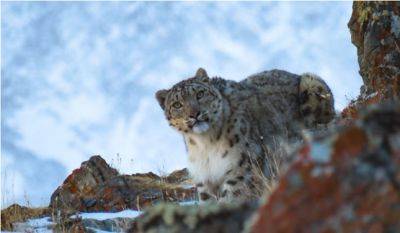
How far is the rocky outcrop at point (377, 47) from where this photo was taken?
45.3 ft

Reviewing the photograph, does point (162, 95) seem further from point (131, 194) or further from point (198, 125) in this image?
point (131, 194)

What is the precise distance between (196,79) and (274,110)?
5.64ft

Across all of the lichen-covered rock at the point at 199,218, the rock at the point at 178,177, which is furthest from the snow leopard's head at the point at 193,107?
the lichen-covered rock at the point at 199,218

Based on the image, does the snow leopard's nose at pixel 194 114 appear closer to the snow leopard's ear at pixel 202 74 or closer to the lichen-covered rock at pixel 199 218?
the snow leopard's ear at pixel 202 74

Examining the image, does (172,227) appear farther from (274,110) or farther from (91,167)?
(91,167)

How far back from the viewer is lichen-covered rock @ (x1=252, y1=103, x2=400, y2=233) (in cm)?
262

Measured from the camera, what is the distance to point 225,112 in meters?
12.0

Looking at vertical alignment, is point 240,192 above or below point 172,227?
above

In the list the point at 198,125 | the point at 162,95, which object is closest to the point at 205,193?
the point at 198,125

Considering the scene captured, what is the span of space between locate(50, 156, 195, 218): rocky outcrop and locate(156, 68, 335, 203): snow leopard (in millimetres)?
2654

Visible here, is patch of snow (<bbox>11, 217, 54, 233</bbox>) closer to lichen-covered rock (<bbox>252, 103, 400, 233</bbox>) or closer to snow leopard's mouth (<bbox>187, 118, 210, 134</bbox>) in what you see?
snow leopard's mouth (<bbox>187, 118, 210, 134</bbox>)

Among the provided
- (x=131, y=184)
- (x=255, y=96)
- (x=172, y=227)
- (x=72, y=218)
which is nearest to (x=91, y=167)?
(x=131, y=184)

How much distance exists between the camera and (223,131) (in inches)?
472

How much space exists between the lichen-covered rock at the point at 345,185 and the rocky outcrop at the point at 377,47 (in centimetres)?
1060
